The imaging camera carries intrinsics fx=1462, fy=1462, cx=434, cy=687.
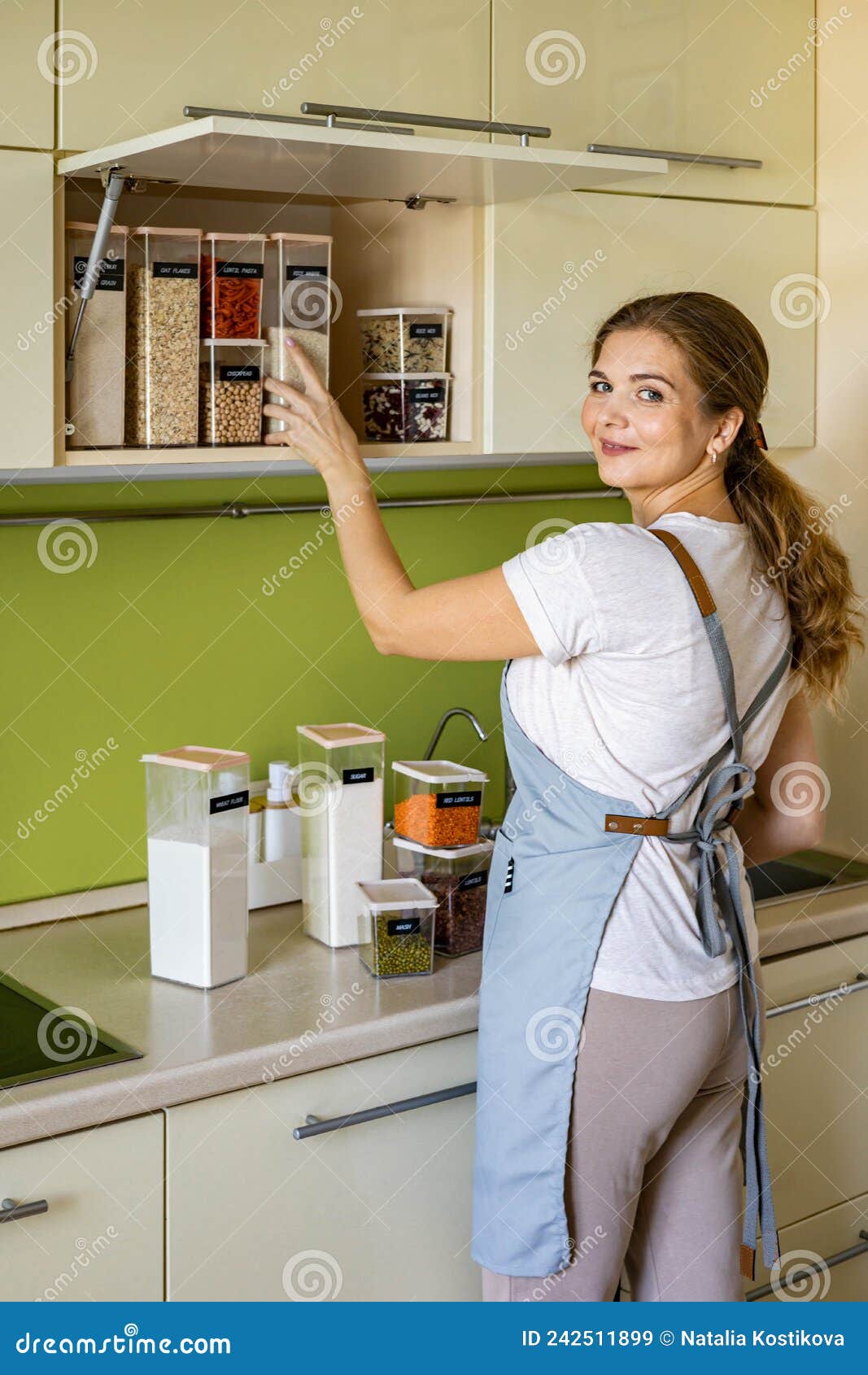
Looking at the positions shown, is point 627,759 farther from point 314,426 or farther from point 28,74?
point 28,74

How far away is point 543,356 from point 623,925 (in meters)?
0.76

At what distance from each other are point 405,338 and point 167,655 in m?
0.54

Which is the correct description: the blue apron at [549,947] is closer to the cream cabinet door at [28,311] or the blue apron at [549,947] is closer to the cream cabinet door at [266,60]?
the cream cabinet door at [28,311]

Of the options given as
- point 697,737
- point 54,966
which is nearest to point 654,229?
point 697,737

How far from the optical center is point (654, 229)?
1916 mm

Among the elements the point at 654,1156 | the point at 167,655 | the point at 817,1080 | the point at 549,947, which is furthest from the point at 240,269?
the point at 817,1080

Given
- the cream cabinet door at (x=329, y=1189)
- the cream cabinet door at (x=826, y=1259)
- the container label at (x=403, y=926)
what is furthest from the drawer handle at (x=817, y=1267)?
the container label at (x=403, y=926)

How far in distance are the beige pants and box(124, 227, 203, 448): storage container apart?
2.49ft

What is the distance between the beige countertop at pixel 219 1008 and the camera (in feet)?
4.58

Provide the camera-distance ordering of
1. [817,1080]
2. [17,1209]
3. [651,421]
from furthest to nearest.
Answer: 1. [817,1080]
2. [651,421]
3. [17,1209]

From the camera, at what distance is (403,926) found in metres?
1.70
